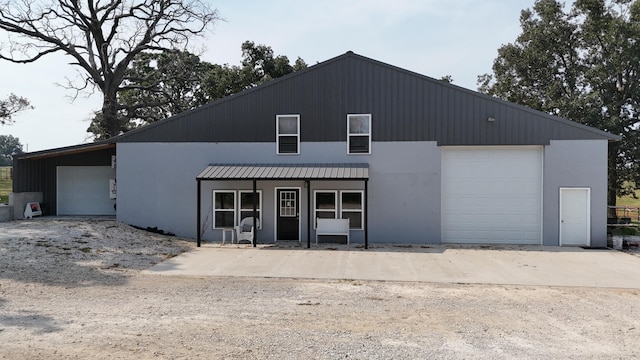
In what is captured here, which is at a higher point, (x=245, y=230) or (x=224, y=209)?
(x=224, y=209)

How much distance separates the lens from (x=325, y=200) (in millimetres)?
15234

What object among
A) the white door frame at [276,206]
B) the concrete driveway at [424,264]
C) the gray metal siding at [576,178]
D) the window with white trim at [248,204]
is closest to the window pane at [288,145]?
the white door frame at [276,206]

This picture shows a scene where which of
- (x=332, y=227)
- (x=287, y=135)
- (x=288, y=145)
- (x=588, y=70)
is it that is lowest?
(x=332, y=227)

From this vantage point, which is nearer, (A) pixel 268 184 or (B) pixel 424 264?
(B) pixel 424 264

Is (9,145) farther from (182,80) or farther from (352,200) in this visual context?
(352,200)

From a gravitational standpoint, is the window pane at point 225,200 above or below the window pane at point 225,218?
above

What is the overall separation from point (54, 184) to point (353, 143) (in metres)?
12.4

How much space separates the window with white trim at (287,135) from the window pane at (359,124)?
185 cm

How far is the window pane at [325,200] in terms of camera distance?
15214mm

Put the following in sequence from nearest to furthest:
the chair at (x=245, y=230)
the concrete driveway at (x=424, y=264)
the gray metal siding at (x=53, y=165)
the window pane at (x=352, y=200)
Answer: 1. the concrete driveway at (x=424, y=264)
2. the chair at (x=245, y=230)
3. the window pane at (x=352, y=200)
4. the gray metal siding at (x=53, y=165)

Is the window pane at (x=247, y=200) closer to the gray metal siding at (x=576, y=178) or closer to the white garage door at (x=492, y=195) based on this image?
the white garage door at (x=492, y=195)

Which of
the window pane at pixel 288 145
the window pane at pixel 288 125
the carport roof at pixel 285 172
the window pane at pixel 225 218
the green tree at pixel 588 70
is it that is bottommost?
the window pane at pixel 225 218

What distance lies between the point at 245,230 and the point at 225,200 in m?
1.28

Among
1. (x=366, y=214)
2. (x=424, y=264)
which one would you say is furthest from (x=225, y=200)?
(x=424, y=264)
